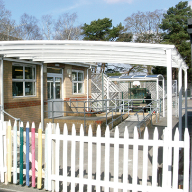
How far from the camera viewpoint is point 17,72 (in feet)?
29.7

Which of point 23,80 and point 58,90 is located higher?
point 23,80

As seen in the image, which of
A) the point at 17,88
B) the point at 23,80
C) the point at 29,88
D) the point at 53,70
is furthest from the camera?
the point at 53,70

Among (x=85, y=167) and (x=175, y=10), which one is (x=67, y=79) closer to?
(x=85, y=167)

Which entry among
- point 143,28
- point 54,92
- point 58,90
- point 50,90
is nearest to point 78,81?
point 58,90

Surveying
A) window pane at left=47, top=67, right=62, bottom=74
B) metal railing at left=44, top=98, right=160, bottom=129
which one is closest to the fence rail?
metal railing at left=44, top=98, right=160, bottom=129

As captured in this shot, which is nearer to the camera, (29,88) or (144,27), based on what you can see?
(29,88)

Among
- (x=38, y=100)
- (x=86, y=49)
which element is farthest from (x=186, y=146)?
(x=38, y=100)

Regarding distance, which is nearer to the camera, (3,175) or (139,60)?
(3,175)

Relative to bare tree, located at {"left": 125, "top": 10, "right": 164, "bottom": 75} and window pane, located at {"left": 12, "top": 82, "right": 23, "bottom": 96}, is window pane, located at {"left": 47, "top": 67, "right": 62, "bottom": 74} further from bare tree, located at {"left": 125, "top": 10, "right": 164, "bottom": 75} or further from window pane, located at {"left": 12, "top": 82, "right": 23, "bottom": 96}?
bare tree, located at {"left": 125, "top": 10, "right": 164, "bottom": 75}

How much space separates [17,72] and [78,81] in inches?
182

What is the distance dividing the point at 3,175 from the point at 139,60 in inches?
166

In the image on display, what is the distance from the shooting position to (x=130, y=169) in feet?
16.4

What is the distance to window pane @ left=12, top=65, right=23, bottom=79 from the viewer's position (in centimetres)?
888

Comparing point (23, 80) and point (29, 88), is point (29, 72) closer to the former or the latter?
point (23, 80)
